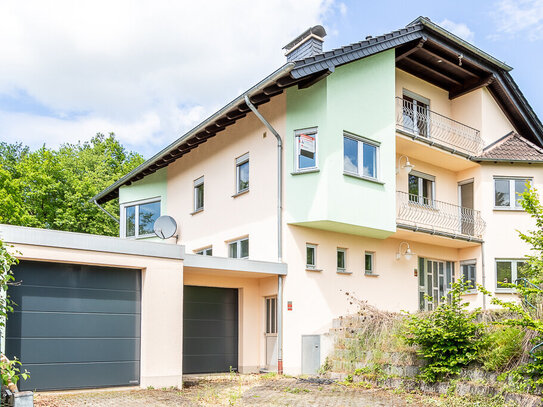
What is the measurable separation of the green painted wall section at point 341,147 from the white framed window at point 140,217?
8.28m

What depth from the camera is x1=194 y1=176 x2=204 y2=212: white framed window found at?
18625 millimetres

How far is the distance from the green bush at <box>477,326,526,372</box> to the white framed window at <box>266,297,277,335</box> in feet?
19.4

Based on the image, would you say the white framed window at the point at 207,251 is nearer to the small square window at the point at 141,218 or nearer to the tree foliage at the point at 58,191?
the small square window at the point at 141,218

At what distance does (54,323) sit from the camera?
1060cm

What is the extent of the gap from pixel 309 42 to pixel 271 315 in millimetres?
7448

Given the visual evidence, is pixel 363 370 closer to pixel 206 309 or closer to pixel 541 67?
Answer: pixel 206 309

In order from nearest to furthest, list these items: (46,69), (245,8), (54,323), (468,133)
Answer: (54,323), (245,8), (468,133), (46,69)

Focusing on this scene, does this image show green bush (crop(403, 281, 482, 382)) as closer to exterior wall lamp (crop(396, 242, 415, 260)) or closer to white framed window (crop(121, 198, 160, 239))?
exterior wall lamp (crop(396, 242, 415, 260))

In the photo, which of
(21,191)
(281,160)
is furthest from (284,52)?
(21,191)

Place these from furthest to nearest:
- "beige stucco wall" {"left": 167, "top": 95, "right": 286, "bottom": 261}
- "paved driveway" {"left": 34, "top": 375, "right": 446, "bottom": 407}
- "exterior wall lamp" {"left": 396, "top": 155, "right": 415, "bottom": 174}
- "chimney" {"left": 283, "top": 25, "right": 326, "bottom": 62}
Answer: "exterior wall lamp" {"left": 396, "top": 155, "right": 415, "bottom": 174}, "chimney" {"left": 283, "top": 25, "right": 326, "bottom": 62}, "beige stucco wall" {"left": 167, "top": 95, "right": 286, "bottom": 261}, "paved driveway" {"left": 34, "top": 375, "right": 446, "bottom": 407}

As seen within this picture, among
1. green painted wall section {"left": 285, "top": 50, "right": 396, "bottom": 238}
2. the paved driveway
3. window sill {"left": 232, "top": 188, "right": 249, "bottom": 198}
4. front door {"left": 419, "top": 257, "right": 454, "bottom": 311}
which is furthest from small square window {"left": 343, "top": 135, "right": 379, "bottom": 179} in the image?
the paved driveway

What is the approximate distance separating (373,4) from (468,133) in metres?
9.47

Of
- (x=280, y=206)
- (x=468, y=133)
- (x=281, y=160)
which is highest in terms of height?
(x=468, y=133)

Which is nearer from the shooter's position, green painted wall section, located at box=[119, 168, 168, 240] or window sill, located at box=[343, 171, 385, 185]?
window sill, located at box=[343, 171, 385, 185]
